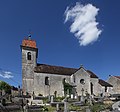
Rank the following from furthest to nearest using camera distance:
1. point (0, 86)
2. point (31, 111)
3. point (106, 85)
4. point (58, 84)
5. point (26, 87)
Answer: point (106, 85)
point (0, 86)
point (58, 84)
point (26, 87)
point (31, 111)

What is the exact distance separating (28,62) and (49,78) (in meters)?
5.69

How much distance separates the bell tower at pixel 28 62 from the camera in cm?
3906

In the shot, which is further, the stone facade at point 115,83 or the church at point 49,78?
the stone facade at point 115,83

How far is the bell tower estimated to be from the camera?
3906 cm

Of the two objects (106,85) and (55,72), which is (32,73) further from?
(106,85)

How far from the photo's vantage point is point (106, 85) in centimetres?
4800

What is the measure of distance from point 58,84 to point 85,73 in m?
7.27

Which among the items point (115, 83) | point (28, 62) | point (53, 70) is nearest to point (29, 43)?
point (28, 62)

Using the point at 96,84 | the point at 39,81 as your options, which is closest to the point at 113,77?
the point at 96,84

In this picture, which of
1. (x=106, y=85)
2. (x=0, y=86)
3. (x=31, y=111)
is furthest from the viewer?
(x=106, y=85)

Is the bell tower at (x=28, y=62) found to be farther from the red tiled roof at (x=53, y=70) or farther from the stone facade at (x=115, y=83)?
the stone facade at (x=115, y=83)

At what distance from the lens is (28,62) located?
134 ft

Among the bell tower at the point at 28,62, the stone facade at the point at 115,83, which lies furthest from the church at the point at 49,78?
the stone facade at the point at 115,83

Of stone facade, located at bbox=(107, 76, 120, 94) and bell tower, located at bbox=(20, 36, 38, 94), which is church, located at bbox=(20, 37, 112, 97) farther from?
stone facade, located at bbox=(107, 76, 120, 94)
